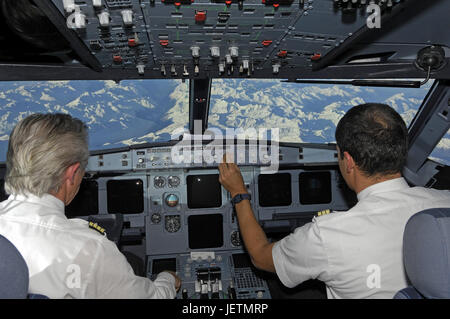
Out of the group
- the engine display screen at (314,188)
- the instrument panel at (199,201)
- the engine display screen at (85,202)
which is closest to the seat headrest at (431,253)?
the instrument panel at (199,201)

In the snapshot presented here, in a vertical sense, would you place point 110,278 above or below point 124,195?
above

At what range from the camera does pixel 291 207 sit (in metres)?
4.50

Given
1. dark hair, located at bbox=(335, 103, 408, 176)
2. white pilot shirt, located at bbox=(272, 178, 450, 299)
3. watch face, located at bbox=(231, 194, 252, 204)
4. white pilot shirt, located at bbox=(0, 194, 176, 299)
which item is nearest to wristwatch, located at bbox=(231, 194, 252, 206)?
watch face, located at bbox=(231, 194, 252, 204)

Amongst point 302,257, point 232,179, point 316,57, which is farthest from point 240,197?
point 316,57

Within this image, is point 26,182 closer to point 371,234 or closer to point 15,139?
point 15,139

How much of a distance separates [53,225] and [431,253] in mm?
1217

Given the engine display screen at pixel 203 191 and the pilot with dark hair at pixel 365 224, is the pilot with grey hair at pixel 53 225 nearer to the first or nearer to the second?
the pilot with dark hair at pixel 365 224

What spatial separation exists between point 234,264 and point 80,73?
267 cm

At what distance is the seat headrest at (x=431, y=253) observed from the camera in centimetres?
107

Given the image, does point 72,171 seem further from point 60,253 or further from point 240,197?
point 240,197

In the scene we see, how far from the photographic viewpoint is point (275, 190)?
4441 millimetres

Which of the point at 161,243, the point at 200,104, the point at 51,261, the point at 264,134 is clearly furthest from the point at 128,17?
the point at 161,243

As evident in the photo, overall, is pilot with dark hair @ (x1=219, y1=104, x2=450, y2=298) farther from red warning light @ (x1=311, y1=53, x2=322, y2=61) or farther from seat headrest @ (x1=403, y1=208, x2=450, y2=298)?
red warning light @ (x1=311, y1=53, x2=322, y2=61)

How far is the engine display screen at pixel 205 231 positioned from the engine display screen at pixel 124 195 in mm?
654
